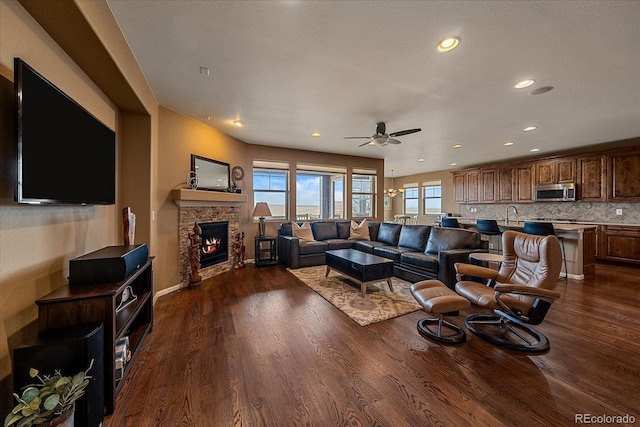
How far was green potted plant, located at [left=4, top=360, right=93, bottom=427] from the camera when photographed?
1033 millimetres

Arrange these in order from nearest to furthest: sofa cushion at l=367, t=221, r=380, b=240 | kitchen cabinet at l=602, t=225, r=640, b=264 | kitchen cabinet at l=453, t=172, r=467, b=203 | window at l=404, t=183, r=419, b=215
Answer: kitchen cabinet at l=602, t=225, r=640, b=264 → sofa cushion at l=367, t=221, r=380, b=240 → kitchen cabinet at l=453, t=172, r=467, b=203 → window at l=404, t=183, r=419, b=215

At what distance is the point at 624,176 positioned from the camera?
16.7ft

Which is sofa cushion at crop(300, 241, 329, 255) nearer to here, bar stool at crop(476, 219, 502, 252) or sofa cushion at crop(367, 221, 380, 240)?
sofa cushion at crop(367, 221, 380, 240)

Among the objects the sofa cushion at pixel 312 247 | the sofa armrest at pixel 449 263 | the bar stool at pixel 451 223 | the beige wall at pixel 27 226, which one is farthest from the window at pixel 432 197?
the beige wall at pixel 27 226

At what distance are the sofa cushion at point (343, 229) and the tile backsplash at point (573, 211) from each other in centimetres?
500

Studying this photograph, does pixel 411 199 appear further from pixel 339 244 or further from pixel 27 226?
pixel 27 226

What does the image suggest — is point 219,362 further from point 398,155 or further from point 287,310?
point 398,155

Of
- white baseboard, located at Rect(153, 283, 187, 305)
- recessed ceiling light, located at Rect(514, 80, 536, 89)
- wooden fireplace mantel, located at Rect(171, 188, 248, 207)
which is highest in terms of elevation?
recessed ceiling light, located at Rect(514, 80, 536, 89)

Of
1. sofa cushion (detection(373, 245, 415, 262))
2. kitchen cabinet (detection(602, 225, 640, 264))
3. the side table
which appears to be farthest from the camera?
the side table

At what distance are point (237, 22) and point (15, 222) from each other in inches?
76.6

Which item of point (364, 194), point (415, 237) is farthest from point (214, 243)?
point (364, 194)

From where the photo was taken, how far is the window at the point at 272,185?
18.8 ft

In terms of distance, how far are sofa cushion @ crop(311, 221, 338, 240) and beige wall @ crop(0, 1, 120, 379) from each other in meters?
4.08

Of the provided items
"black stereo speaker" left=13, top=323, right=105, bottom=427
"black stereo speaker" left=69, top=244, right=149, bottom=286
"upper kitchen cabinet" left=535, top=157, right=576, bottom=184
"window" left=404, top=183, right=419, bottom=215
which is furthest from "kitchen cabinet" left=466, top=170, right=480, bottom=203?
"black stereo speaker" left=13, top=323, right=105, bottom=427
